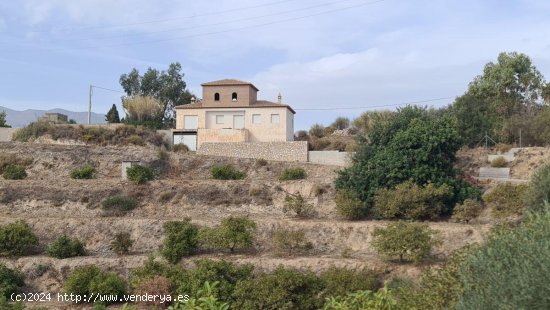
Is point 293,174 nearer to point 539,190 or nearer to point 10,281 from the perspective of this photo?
point 539,190

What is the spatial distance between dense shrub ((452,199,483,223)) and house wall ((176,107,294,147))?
23.1 m

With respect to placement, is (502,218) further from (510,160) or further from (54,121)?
(54,121)

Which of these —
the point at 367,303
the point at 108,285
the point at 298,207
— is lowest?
the point at 108,285

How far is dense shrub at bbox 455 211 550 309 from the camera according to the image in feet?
22.4

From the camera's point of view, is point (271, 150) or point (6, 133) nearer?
point (271, 150)

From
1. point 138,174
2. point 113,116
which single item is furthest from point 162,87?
point 138,174

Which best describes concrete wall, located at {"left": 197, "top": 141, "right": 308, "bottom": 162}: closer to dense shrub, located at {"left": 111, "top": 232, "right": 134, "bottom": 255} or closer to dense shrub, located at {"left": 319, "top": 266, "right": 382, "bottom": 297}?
dense shrub, located at {"left": 111, "top": 232, "right": 134, "bottom": 255}

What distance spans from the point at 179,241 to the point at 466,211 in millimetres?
12011

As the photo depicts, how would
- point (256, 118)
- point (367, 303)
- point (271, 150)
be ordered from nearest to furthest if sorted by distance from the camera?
point (367, 303), point (271, 150), point (256, 118)

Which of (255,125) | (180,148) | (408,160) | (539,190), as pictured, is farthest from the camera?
(255,125)

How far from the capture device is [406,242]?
→ 2180 centimetres

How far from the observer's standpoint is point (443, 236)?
24656 mm

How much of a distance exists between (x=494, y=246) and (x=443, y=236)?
671 inches

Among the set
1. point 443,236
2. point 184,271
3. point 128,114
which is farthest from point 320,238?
point 128,114
